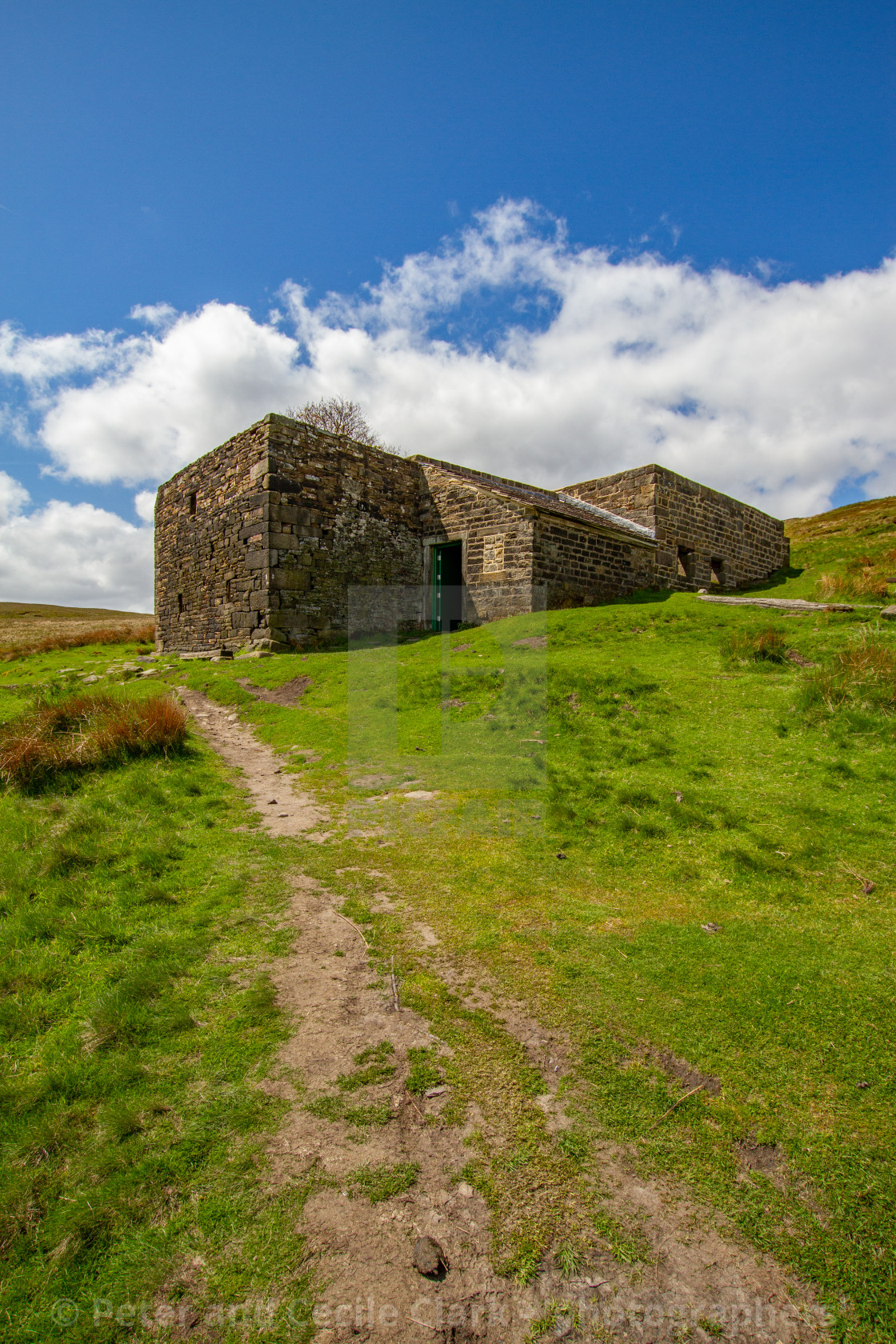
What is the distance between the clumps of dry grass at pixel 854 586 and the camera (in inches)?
556

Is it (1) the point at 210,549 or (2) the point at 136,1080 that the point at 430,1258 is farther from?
(1) the point at 210,549

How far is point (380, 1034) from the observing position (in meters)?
3.32

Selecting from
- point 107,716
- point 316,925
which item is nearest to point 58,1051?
point 316,925

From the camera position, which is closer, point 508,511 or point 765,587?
point 508,511

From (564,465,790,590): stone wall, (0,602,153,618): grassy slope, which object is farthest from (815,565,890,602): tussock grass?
(0,602,153,618): grassy slope

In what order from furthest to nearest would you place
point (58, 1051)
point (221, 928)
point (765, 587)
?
1. point (765, 587)
2. point (221, 928)
3. point (58, 1051)

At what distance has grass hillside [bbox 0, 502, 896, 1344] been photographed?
2.30 metres

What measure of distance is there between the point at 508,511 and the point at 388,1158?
17091 millimetres

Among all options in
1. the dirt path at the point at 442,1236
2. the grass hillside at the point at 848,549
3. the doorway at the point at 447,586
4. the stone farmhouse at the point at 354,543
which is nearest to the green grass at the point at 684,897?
the dirt path at the point at 442,1236

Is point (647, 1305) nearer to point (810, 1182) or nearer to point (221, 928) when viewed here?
point (810, 1182)

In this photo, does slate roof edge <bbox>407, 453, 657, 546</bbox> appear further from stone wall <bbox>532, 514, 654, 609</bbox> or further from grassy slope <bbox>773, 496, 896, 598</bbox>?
grassy slope <bbox>773, 496, 896, 598</bbox>

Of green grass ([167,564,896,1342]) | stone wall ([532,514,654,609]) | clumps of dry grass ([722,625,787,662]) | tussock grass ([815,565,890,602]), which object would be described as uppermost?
stone wall ([532,514,654,609])

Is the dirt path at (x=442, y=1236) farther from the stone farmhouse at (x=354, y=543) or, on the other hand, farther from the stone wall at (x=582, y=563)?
the stone wall at (x=582, y=563)

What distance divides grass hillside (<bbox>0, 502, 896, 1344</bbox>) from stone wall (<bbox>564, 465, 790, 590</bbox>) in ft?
49.5
